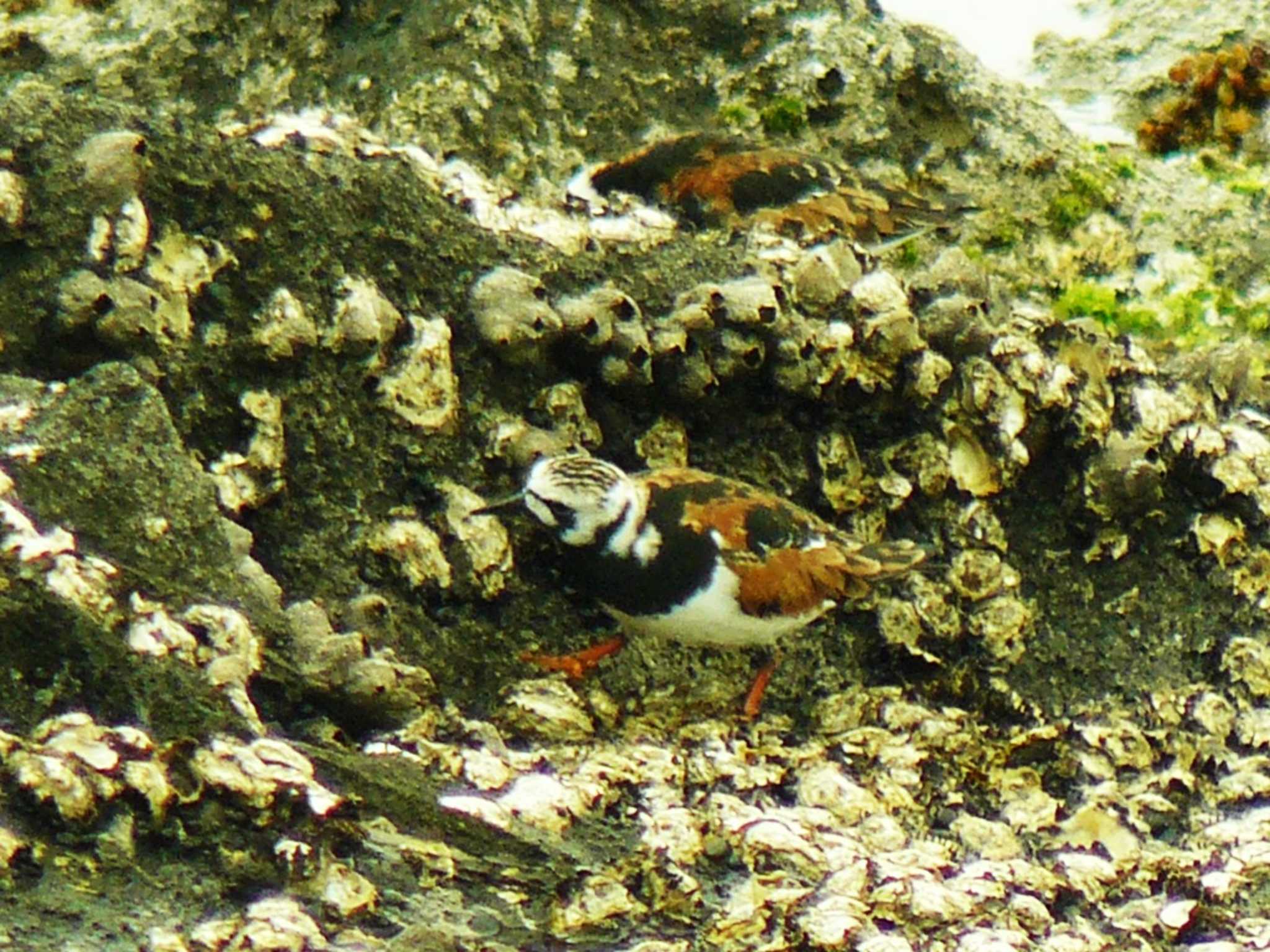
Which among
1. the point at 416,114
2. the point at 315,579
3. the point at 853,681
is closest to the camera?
the point at 315,579

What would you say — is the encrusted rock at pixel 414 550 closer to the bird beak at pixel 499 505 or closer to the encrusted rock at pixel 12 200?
the bird beak at pixel 499 505

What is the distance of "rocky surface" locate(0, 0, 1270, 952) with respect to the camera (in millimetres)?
2699

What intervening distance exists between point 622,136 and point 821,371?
5.42 ft

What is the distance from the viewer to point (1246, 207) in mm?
5480

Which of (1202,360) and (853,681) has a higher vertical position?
(1202,360)

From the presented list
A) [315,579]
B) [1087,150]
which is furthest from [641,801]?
[1087,150]

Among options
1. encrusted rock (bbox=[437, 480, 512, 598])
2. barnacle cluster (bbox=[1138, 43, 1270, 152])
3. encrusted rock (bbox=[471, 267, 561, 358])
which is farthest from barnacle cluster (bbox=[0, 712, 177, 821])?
barnacle cluster (bbox=[1138, 43, 1270, 152])

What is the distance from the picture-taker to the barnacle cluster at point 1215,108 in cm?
582

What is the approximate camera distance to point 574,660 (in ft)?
11.5

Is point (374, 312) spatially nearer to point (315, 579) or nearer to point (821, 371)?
point (315, 579)

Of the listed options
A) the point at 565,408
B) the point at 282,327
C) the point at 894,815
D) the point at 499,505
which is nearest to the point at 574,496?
the point at 499,505

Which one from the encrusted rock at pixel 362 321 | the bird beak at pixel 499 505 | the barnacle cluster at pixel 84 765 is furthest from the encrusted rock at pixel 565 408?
the barnacle cluster at pixel 84 765

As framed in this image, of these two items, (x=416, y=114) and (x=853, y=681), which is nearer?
(x=853, y=681)

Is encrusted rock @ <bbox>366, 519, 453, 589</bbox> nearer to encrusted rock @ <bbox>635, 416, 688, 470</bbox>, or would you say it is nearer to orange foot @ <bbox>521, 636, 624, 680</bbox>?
orange foot @ <bbox>521, 636, 624, 680</bbox>
